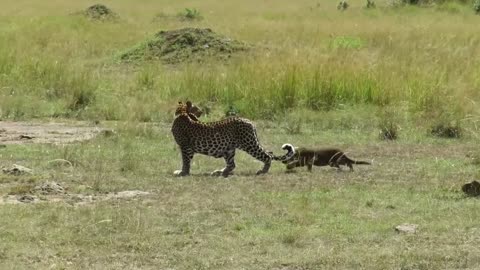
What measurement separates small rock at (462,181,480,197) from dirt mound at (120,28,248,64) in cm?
1362

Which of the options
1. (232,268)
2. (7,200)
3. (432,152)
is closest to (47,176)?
(7,200)

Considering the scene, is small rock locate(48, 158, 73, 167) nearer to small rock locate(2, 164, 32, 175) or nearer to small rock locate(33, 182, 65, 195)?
small rock locate(2, 164, 32, 175)

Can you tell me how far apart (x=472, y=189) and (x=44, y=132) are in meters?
7.30

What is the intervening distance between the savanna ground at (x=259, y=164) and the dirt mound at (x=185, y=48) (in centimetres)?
68

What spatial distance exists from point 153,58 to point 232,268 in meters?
16.5

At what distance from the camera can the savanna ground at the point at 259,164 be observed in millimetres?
6926

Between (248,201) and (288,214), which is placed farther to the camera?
(248,201)

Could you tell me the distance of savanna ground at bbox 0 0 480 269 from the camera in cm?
693

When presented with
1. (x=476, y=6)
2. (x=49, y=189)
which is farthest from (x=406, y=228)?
(x=476, y=6)

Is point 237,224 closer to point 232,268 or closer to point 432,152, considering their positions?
point 232,268

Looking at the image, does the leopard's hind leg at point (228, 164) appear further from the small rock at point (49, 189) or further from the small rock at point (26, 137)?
the small rock at point (26, 137)

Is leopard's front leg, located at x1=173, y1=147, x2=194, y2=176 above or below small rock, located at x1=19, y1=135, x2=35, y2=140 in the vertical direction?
above

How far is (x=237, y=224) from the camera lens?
7590 mm

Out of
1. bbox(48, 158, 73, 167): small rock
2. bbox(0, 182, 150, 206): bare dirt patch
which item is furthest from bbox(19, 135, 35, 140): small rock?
bbox(0, 182, 150, 206): bare dirt patch
